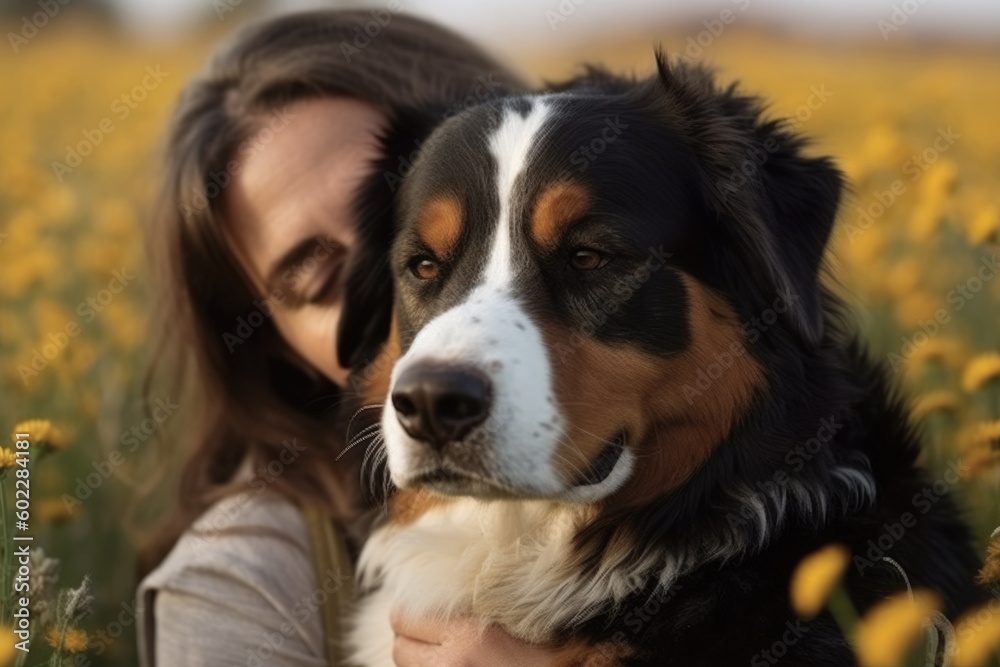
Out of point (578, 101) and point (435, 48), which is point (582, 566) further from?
point (435, 48)

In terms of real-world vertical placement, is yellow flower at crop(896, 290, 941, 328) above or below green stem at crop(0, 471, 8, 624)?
below

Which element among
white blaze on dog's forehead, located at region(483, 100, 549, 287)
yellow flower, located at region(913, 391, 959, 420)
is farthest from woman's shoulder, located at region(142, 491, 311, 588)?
yellow flower, located at region(913, 391, 959, 420)

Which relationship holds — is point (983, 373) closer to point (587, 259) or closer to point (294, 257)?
point (587, 259)

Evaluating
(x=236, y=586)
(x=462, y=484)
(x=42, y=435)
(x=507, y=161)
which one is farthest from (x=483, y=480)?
(x=236, y=586)

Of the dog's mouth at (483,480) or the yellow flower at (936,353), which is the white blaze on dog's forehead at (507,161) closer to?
the dog's mouth at (483,480)

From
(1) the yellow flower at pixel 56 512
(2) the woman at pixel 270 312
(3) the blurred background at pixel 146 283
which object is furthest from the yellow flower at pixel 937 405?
(1) the yellow flower at pixel 56 512

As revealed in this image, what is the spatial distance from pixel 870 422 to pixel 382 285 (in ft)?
4.65

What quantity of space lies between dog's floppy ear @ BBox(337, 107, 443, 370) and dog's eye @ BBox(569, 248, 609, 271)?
73 centimetres

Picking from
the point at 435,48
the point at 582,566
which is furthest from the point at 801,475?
the point at 435,48

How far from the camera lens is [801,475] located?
2.55 m

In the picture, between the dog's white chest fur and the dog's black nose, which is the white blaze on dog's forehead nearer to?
the dog's black nose

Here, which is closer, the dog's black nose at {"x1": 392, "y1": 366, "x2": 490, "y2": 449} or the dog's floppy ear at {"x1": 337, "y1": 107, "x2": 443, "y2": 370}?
the dog's black nose at {"x1": 392, "y1": 366, "x2": 490, "y2": 449}

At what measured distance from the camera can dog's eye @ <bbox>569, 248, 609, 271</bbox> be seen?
97.7 inches

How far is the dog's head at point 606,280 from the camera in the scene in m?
2.26
